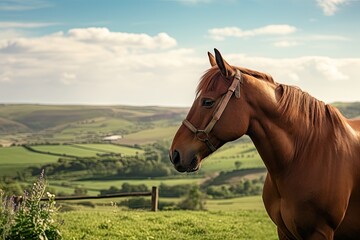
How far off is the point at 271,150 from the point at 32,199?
507cm

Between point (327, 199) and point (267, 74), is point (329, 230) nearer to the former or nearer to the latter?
point (327, 199)

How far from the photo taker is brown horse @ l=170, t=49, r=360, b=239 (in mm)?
4285

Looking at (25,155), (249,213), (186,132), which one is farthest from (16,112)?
(186,132)

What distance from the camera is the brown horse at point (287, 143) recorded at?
4285mm

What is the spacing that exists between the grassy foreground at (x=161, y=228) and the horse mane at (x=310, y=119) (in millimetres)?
6830

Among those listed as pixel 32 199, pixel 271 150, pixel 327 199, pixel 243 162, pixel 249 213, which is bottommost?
pixel 243 162

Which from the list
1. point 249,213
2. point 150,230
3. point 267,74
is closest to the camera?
point 267,74

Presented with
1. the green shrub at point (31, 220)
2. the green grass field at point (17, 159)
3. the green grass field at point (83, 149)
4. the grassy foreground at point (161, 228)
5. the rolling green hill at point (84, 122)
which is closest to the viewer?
the green shrub at point (31, 220)

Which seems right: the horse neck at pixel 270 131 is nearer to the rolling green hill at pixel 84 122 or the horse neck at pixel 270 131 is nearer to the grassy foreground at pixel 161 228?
the grassy foreground at pixel 161 228

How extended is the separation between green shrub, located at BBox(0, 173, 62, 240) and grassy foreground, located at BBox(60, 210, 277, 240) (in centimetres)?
190

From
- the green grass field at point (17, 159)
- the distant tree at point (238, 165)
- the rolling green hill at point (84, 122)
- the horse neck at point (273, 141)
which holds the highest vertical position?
the horse neck at point (273, 141)

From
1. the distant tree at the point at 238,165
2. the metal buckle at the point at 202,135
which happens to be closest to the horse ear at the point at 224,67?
the metal buckle at the point at 202,135

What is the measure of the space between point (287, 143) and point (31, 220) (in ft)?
17.5

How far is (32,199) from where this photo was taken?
7957 millimetres
